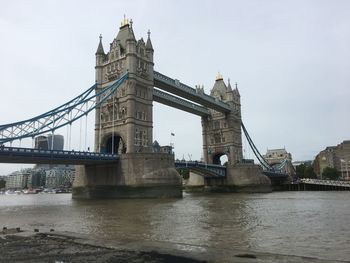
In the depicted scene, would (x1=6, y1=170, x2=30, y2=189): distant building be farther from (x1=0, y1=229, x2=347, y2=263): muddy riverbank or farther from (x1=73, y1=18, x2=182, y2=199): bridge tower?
(x1=0, y1=229, x2=347, y2=263): muddy riverbank

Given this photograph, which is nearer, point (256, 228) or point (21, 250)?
point (21, 250)

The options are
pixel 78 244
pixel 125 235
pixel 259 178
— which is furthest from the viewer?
pixel 259 178

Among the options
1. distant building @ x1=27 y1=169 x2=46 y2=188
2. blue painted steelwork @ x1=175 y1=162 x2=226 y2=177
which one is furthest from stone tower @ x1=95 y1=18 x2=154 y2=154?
distant building @ x1=27 y1=169 x2=46 y2=188

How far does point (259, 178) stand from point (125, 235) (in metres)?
55.0

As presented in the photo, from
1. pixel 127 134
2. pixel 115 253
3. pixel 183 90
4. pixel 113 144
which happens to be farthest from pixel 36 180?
pixel 115 253

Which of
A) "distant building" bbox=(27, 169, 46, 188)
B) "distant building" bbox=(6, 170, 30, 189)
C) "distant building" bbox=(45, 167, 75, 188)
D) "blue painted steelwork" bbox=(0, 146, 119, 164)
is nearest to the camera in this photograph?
"blue painted steelwork" bbox=(0, 146, 119, 164)

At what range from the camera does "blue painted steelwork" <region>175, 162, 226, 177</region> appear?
2152 inches

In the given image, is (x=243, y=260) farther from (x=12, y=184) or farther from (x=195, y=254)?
(x=12, y=184)

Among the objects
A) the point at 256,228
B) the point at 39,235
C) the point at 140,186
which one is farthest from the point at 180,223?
the point at 140,186

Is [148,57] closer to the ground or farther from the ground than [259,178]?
farther from the ground

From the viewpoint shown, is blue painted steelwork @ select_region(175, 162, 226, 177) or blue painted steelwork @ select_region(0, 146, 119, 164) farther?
blue painted steelwork @ select_region(175, 162, 226, 177)

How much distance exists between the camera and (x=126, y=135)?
151 ft

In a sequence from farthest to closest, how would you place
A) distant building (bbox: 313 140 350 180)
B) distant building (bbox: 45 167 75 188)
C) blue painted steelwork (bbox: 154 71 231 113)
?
1. distant building (bbox: 45 167 75 188)
2. distant building (bbox: 313 140 350 180)
3. blue painted steelwork (bbox: 154 71 231 113)

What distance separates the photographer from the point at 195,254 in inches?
283
